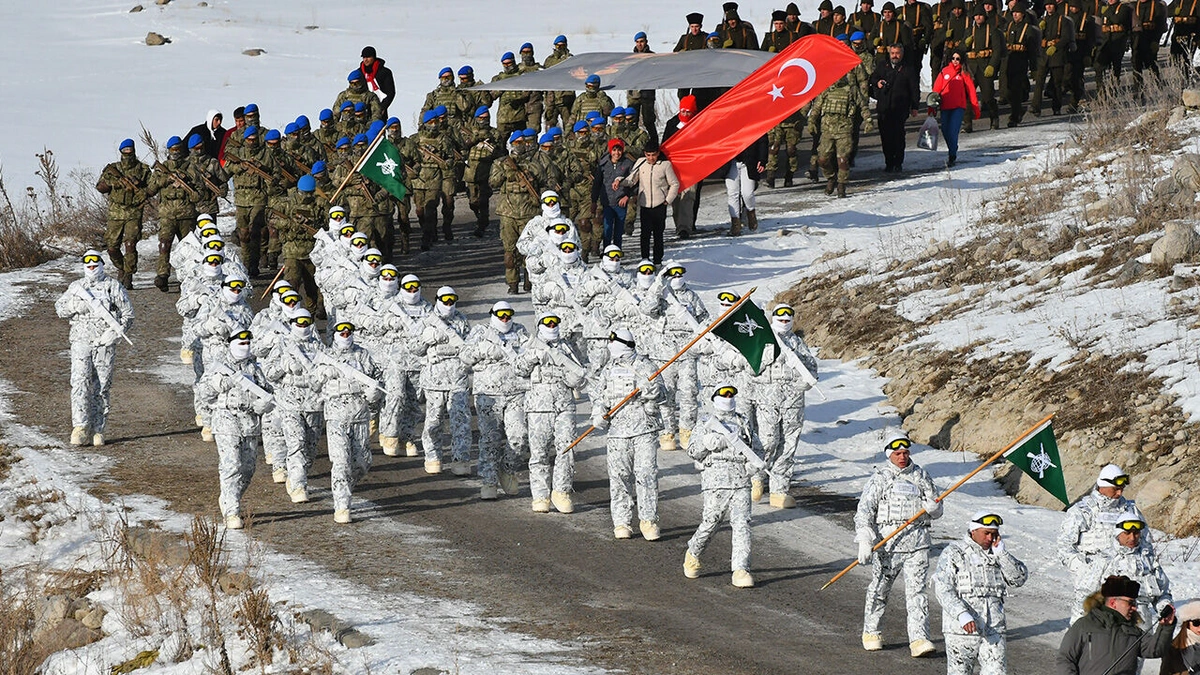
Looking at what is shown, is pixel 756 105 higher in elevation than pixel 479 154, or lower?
higher

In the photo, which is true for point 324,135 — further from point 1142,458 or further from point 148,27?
point 148,27

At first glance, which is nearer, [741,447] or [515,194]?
[741,447]

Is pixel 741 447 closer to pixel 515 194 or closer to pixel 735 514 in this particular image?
pixel 735 514

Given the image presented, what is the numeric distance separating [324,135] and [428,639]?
50.5ft

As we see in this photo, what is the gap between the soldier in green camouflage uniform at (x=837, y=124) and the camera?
86.2 feet

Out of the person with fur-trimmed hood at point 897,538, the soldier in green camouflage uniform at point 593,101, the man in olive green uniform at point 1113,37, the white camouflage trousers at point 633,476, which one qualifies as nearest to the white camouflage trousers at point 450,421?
the white camouflage trousers at point 633,476

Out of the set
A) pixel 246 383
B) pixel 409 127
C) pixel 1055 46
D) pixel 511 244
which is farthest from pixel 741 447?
pixel 409 127

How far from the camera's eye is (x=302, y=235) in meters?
Answer: 22.5

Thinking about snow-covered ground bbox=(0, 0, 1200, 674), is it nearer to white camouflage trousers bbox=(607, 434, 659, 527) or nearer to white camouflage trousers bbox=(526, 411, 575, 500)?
white camouflage trousers bbox=(607, 434, 659, 527)

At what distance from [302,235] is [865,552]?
1240 centimetres

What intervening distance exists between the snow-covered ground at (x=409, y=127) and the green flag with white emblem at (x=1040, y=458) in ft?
4.50

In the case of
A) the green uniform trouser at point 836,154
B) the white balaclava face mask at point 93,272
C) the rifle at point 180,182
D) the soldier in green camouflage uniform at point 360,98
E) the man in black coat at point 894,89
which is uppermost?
the soldier in green camouflage uniform at point 360,98

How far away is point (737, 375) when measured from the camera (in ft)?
Answer: 55.4

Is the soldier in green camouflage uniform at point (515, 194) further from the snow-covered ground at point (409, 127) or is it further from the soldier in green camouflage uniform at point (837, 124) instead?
the soldier in green camouflage uniform at point (837, 124)
